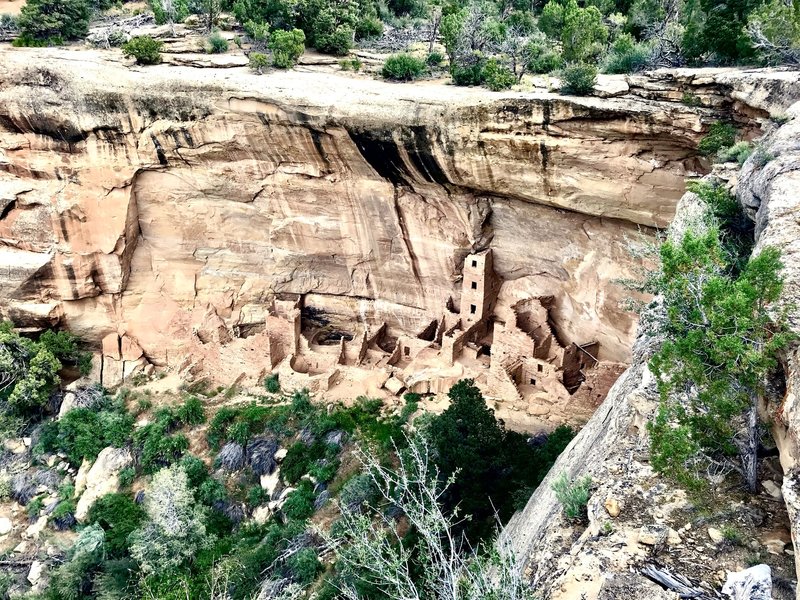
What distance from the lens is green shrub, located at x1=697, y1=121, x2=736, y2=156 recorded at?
13.1 metres

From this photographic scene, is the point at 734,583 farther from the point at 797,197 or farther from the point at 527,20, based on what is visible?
the point at 527,20

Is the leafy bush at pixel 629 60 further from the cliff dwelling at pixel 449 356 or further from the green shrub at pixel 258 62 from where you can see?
the green shrub at pixel 258 62

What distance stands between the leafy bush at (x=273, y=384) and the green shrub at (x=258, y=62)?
830cm

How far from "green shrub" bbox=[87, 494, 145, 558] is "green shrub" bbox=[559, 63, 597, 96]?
48.1 feet

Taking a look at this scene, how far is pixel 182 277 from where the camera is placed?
2159 centimetres

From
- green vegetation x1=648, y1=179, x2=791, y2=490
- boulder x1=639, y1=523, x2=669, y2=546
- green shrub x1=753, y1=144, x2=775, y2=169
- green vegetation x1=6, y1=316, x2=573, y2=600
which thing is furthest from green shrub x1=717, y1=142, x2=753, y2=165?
boulder x1=639, y1=523, x2=669, y2=546

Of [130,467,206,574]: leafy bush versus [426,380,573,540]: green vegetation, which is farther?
[130,467,206,574]: leafy bush

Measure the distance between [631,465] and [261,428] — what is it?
43.8ft

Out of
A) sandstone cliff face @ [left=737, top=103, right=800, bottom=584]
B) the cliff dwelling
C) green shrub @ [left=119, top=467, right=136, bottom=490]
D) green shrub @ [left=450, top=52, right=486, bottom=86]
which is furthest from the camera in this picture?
green shrub @ [left=119, top=467, right=136, bottom=490]

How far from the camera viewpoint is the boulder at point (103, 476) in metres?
18.0

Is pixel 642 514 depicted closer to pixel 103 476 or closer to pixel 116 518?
pixel 116 518

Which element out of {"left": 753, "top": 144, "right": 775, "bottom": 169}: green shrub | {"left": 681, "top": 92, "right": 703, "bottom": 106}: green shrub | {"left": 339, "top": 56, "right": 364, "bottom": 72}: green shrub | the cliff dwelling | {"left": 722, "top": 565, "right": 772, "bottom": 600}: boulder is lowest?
the cliff dwelling

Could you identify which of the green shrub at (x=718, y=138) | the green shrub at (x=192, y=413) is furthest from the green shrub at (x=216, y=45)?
the green shrub at (x=718, y=138)

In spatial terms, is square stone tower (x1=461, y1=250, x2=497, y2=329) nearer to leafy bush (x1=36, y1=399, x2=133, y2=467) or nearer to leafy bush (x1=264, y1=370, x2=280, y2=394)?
leafy bush (x1=264, y1=370, x2=280, y2=394)
